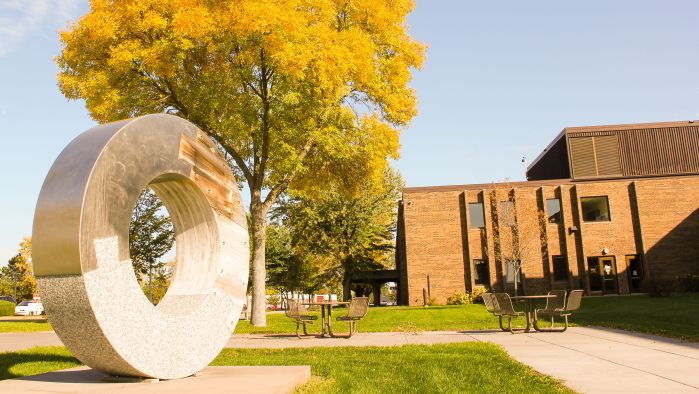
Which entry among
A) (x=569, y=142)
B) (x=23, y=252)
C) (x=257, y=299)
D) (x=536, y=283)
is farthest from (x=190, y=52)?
(x=23, y=252)

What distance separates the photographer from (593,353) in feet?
29.5

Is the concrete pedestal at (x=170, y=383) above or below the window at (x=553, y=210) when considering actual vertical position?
below

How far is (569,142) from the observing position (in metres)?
35.7

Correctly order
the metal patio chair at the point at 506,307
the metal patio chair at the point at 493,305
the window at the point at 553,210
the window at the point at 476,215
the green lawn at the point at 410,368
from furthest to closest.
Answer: the window at the point at 476,215
the window at the point at 553,210
the metal patio chair at the point at 493,305
the metal patio chair at the point at 506,307
the green lawn at the point at 410,368

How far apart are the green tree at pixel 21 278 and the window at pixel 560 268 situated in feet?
130

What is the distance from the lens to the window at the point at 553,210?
3306 cm

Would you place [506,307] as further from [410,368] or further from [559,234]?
[559,234]

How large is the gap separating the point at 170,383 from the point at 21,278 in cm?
7702

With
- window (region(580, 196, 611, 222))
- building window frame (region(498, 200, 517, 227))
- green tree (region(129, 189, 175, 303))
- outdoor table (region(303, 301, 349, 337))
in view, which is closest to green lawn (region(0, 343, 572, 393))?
outdoor table (region(303, 301, 349, 337))

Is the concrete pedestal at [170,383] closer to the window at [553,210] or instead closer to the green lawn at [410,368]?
the green lawn at [410,368]

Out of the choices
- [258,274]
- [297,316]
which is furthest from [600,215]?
[297,316]

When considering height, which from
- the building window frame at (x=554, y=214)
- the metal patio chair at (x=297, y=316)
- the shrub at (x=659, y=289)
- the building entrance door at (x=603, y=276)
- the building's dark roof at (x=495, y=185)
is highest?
the building's dark roof at (x=495, y=185)

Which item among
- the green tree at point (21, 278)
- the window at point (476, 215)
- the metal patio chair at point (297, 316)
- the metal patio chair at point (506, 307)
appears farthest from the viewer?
the green tree at point (21, 278)

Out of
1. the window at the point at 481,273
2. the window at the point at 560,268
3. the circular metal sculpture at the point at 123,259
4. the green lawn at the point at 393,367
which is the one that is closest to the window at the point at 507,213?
the window at the point at 481,273
